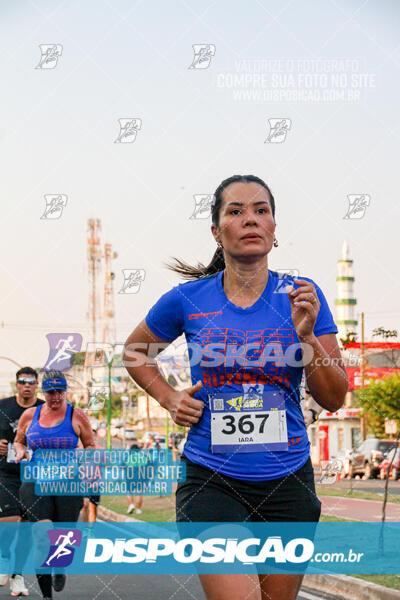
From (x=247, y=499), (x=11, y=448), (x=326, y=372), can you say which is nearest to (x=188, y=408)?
(x=247, y=499)

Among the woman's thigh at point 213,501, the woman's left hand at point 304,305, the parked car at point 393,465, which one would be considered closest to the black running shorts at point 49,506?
the woman's thigh at point 213,501

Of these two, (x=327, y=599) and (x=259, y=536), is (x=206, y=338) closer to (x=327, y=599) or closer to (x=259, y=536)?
(x=259, y=536)

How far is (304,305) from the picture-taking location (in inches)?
128

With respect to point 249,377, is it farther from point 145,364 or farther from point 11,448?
point 11,448

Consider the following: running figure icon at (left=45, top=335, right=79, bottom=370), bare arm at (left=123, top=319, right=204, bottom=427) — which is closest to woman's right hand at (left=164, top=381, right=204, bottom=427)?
bare arm at (left=123, top=319, right=204, bottom=427)

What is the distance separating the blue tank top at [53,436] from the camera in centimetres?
776

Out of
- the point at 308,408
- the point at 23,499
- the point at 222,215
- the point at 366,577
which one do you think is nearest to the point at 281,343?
the point at 222,215

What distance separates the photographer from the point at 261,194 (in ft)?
11.9

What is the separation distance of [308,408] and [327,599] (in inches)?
76.1

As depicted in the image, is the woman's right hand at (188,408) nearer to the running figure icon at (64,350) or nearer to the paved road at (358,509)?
the paved road at (358,509)

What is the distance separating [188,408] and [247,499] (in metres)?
0.36

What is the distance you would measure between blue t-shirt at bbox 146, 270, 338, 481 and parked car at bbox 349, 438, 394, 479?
36.4 meters

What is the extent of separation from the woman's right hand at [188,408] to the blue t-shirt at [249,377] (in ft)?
0.18

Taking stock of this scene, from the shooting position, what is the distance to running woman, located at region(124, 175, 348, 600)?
3430 millimetres
